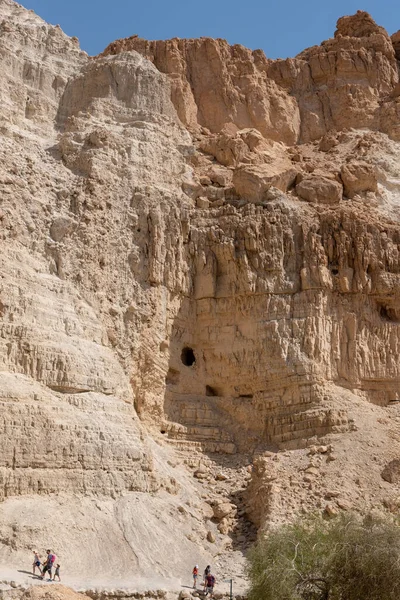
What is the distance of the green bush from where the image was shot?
1733 cm

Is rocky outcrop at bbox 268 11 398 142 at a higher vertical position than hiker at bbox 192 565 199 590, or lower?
higher

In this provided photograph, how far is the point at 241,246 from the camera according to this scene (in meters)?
32.8

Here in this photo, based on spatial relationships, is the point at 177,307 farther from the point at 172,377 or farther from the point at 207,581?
the point at 207,581

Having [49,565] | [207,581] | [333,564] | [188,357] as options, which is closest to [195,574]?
[207,581]

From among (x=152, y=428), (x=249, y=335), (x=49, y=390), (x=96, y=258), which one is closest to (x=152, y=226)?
(x=96, y=258)

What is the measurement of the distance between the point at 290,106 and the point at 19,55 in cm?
1431

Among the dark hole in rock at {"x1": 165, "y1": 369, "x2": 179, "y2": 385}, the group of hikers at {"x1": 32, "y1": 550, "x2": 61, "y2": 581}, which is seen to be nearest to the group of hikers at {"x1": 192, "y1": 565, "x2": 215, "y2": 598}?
the group of hikers at {"x1": 32, "y1": 550, "x2": 61, "y2": 581}

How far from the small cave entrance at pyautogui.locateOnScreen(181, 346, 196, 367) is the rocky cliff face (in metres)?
0.05

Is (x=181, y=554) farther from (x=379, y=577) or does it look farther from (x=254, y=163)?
(x=254, y=163)

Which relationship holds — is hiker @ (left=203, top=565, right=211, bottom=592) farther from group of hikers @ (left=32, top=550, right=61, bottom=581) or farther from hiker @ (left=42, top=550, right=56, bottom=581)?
hiker @ (left=42, top=550, right=56, bottom=581)

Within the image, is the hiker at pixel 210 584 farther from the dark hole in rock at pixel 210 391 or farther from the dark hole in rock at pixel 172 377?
the dark hole in rock at pixel 210 391

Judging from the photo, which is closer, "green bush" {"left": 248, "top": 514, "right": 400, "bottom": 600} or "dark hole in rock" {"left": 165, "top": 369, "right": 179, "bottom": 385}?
"green bush" {"left": 248, "top": 514, "right": 400, "bottom": 600}

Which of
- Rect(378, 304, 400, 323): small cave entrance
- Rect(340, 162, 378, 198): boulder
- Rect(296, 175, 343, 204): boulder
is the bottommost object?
Rect(378, 304, 400, 323): small cave entrance

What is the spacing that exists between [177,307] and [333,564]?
603 inches
